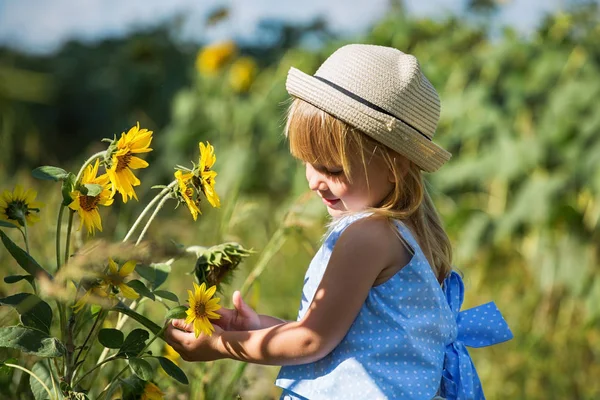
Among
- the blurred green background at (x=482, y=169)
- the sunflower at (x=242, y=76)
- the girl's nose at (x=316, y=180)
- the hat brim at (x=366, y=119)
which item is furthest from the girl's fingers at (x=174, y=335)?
the sunflower at (x=242, y=76)

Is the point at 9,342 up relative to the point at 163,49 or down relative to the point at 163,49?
up

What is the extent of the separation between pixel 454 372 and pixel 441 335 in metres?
0.08

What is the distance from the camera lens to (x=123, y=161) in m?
1.23

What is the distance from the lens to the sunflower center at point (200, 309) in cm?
128

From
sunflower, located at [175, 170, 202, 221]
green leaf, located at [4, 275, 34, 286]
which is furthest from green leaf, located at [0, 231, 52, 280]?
sunflower, located at [175, 170, 202, 221]

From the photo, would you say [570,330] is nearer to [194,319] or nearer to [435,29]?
[435,29]

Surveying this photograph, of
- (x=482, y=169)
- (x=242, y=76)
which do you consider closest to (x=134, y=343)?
(x=482, y=169)

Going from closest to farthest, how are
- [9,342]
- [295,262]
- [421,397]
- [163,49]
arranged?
[9,342], [421,397], [295,262], [163,49]

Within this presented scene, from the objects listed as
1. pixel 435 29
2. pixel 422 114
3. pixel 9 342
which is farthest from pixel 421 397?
pixel 435 29

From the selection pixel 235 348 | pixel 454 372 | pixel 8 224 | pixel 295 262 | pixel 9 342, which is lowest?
pixel 295 262

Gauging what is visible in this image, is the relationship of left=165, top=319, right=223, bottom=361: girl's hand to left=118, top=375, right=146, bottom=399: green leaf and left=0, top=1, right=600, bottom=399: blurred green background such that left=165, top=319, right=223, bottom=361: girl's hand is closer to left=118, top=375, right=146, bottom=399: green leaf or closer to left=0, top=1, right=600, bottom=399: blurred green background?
left=118, top=375, right=146, bottom=399: green leaf

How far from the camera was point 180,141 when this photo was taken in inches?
176

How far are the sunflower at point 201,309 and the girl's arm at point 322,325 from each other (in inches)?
3.1

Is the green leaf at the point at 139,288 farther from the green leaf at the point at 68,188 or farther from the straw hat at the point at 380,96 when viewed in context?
the straw hat at the point at 380,96
